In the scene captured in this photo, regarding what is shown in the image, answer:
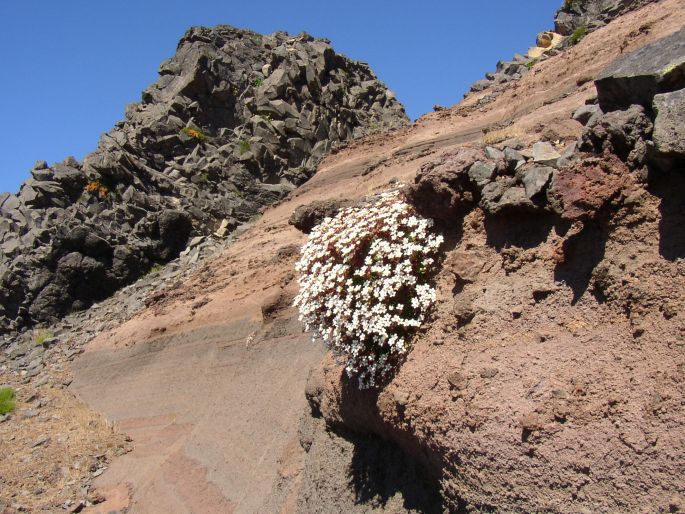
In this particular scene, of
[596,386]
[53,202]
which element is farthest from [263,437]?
[53,202]

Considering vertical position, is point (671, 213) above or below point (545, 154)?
below

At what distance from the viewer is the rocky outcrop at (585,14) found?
19.5 m

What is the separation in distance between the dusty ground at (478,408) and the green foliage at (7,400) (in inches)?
213

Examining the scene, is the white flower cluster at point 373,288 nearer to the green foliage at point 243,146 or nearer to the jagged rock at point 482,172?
the jagged rock at point 482,172

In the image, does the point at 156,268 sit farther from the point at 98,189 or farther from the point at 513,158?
the point at 513,158

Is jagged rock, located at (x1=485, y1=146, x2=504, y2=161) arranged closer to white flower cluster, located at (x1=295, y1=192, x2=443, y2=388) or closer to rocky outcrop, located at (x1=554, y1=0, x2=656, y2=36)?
white flower cluster, located at (x1=295, y1=192, x2=443, y2=388)

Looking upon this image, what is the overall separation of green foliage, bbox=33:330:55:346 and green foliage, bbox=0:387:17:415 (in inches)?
173

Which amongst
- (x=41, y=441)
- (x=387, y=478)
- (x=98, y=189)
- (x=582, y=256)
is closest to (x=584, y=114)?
(x=582, y=256)

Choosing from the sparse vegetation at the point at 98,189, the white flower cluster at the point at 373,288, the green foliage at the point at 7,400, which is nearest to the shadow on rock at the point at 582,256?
the white flower cluster at the point at 373,288

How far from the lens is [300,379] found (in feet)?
33.8

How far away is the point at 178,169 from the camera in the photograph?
28.1 metres

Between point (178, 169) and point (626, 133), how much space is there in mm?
25577

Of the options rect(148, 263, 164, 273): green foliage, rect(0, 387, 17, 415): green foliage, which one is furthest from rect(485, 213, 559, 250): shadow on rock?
rect(148, 263, 164, 273): green foliage

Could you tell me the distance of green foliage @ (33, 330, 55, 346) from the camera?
23422 mm
